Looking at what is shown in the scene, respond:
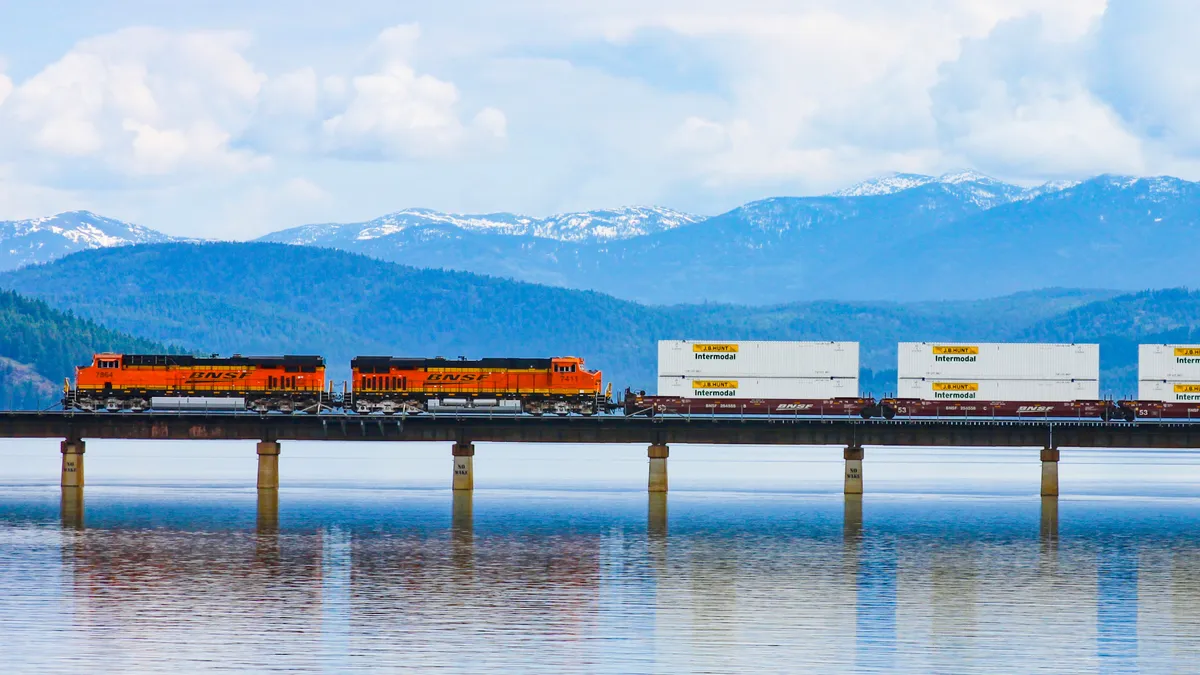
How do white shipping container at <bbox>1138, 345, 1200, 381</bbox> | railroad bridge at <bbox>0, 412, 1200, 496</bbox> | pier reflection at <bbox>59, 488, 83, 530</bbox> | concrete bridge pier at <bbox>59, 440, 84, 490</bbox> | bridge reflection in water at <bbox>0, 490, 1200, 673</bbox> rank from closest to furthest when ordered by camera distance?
bridge reflection in water at <bbox>0, 490, 1200, 673</bbox>
pier reflection at <bbox>59, 488, 83, 530</bbox>
railroad bridge at <bbox>0, 412, 1200, 496</bbox>
white shipping container at <bbox>1138, 345, 1200, 381</bbox>
concrete bridge pier at <bbox>59, 440, 84, 490</bbox>

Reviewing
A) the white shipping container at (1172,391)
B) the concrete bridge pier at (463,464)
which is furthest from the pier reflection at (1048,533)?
the concrete bridge pier at (463,464)

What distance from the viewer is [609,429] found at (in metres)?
105

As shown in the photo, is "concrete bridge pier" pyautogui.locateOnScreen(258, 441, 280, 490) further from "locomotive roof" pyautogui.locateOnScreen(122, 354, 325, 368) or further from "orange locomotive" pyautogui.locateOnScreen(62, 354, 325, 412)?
"locomotive roof" pyautogui.locateOnScreen(122, 354, 325, 368)

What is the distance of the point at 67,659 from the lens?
1762 inches

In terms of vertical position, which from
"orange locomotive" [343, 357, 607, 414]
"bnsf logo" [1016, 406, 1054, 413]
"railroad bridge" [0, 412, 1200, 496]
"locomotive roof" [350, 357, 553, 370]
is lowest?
"railroad bridge" [0, 412, 1200, 496]

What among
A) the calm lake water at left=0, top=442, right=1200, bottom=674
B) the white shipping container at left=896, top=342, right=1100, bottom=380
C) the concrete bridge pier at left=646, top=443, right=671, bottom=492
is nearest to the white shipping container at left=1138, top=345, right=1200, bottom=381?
the white shipping container at left=896, top=342, right=1100, bottom=380

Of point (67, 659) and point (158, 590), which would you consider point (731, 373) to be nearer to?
point (158, 590)

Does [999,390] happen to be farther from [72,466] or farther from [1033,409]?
[72,466]

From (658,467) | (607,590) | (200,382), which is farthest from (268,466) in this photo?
(607,590)

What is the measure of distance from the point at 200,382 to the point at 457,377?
635 inches

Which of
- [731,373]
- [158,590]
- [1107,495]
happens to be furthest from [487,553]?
[1107,495]

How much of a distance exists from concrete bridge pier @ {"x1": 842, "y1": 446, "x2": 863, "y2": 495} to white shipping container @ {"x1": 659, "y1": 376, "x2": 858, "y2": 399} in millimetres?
3601

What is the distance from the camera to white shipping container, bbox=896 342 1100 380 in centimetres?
10775

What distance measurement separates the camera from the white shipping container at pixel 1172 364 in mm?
108125
